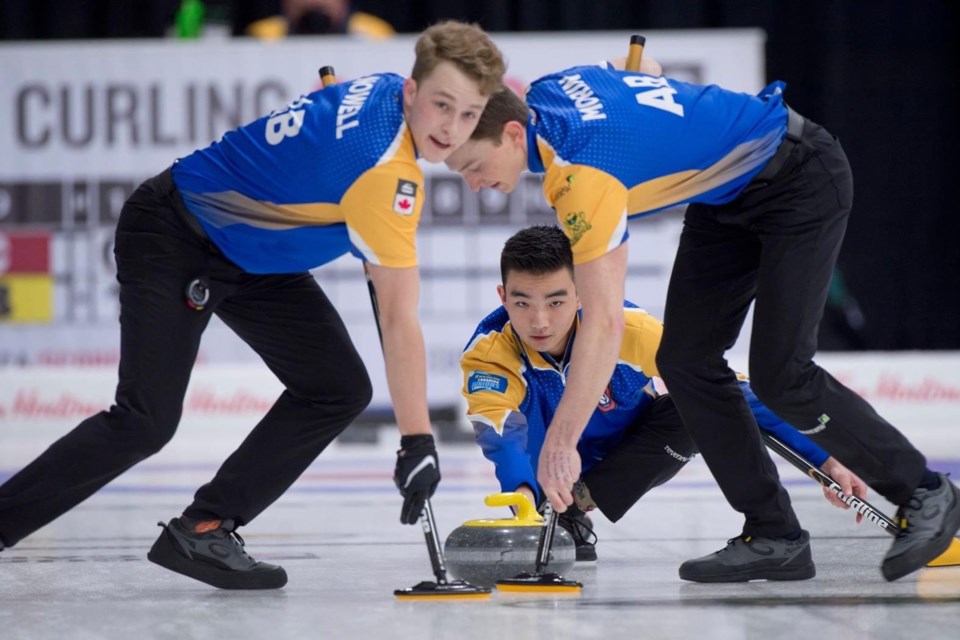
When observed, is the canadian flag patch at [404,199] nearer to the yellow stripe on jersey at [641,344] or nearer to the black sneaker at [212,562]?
the black sneaker at [212,562]

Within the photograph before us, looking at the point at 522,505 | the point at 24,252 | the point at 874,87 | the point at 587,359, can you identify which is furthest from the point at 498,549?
the point at 874,87

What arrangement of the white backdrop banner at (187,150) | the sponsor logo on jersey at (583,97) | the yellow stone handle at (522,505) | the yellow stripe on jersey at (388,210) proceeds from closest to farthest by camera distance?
the yellow stripe on jersey at (388,210)
the sponsor logo on jersey at (583,97)
the yellow stone handle at (522,505)
the white backdrop banner at (187,150)

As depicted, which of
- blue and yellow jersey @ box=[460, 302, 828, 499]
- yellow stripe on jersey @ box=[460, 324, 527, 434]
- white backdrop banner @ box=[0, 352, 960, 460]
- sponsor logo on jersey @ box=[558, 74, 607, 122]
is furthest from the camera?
white backdrop banner @ box=[0, 352, 960, 460]

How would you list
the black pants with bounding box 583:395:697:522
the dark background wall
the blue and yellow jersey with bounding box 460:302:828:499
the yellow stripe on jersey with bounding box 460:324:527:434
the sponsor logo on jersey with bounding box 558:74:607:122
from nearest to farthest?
1. the sponsor logo on jersey with bounding box 558:74:607:122
2. the blue and yellow jersey with bounding box 460:302:828:499
3. the yellow stripe on jersey with bounding box 460:324:527:434
4. the black pants with bounding box 583:395:697:522
5. the dark background wall

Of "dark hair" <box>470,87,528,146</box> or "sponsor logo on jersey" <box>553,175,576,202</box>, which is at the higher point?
"dark hair" <box>470,87,528,146</box>

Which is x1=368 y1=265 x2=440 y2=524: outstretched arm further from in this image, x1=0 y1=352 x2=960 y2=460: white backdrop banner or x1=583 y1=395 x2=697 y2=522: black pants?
x1=0 y1=352 x2=960 y2=460: white backdrop banner

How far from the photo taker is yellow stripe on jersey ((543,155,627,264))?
294cm

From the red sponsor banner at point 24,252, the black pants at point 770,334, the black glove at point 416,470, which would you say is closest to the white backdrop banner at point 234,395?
the red sponsor banner at point 24,252

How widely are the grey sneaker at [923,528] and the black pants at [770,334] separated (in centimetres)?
6

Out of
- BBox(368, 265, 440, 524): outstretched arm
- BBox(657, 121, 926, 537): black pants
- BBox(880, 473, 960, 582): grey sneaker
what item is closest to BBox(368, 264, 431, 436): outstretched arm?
BBox(368, 265, 440, 524): outstretched arm

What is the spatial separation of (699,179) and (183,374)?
54.0 inches

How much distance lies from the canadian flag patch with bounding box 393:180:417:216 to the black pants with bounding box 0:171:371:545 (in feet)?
2.32

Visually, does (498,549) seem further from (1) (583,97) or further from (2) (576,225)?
(1) (583,97)

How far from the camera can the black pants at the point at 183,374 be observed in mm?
3309
